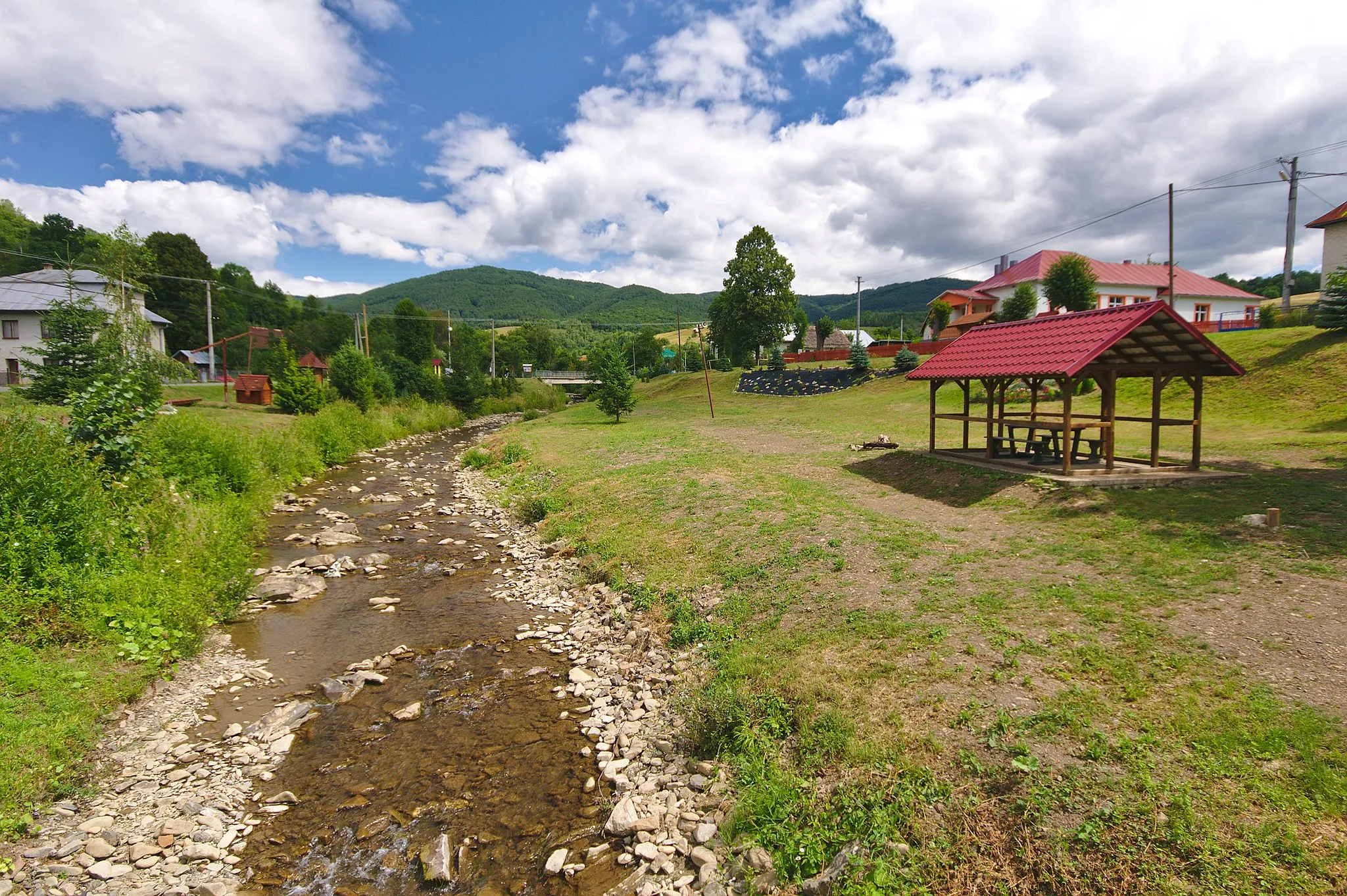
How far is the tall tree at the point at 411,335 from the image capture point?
7431cm

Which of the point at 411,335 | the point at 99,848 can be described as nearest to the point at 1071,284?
the point at 99,848

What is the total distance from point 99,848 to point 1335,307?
38.3 meters

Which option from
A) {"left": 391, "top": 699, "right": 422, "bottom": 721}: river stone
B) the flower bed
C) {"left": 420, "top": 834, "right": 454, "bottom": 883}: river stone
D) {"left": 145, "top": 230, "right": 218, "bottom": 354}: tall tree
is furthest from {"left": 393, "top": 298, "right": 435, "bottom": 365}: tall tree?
{"left": 420, "top": 834, "right": 454, "bottom": 883}: river stone

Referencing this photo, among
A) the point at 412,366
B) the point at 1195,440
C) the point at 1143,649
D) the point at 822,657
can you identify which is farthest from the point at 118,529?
the point at 412,366

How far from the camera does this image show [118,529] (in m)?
10.6

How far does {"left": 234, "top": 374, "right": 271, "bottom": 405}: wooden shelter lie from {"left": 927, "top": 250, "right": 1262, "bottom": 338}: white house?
2065 inches

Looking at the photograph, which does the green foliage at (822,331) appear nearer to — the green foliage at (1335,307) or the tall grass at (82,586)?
the green foliage at (1335,307)

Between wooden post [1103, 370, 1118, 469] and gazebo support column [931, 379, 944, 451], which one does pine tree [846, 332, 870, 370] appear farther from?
wooden post [1103, 370, 1118, 469]

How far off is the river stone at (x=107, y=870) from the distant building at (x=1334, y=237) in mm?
54280

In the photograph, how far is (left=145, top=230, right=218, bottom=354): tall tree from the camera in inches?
2395

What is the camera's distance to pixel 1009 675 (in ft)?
20.9

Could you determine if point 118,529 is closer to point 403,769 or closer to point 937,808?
point 403,769

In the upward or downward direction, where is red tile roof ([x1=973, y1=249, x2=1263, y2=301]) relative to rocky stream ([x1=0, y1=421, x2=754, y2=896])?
upward

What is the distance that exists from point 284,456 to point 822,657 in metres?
22.1
